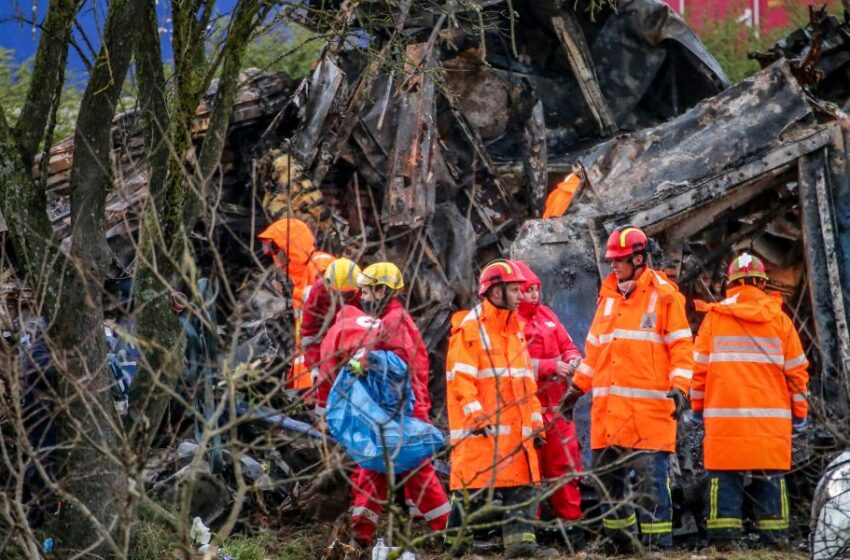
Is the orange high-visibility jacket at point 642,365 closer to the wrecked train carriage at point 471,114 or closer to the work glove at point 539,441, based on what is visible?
the work glove at point 539,441

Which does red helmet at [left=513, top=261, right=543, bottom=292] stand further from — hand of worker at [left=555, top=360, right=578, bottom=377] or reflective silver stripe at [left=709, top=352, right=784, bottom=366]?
reflective silver stripe at [left=709, top=352, right=784, bottom=366]

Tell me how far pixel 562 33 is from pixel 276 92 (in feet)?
9.66

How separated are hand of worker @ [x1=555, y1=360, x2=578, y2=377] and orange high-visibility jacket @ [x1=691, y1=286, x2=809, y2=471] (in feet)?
2.51

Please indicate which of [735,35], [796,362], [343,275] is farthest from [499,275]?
[735,35]

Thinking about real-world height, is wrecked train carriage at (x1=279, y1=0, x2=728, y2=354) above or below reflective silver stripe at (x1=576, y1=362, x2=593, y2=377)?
above

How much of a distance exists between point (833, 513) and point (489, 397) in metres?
2.55

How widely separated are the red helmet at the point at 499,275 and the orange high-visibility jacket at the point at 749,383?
1239mm

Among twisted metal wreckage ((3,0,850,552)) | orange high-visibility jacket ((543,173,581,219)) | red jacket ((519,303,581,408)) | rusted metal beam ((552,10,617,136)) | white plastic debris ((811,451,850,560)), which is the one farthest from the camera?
rusted metal beam ((552,10,617,136))

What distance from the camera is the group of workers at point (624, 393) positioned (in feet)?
25.6

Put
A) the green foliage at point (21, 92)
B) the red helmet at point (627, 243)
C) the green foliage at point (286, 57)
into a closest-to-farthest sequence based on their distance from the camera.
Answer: the red helmet at point (627, 243), the green foliage at point (21, 92), the green foliage at point (286, 57)

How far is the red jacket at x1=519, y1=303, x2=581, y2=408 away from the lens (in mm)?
8406

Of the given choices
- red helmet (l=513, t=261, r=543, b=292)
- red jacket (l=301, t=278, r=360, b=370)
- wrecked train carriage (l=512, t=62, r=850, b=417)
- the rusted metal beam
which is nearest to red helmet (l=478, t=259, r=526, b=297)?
red helmet (l=513, t=261, r=543, b=292)

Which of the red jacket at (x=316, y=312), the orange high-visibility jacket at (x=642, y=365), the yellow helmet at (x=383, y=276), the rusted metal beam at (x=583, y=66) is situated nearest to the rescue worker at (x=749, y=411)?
the orange high-visibility jacket at (x=642, y=365)

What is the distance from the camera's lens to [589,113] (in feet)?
45.6
